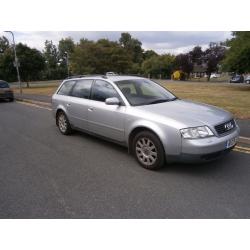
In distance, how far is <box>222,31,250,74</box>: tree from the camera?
22.0 metres

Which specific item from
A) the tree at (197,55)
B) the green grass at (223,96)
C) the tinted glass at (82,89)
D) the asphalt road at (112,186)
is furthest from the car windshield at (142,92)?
the tree at (197,55)

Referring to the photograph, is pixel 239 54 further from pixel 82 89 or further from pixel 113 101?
pixel 113 101

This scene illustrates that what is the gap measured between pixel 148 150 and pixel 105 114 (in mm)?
1284

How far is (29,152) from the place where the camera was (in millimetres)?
5551

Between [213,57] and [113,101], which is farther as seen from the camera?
[213,57]

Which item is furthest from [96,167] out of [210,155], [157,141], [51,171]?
[210,155]

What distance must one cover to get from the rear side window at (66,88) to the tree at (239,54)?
64.1ft

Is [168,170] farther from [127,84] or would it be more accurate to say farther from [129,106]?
[127,84]

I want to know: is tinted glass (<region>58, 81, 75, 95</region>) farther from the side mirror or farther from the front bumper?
the front bumper

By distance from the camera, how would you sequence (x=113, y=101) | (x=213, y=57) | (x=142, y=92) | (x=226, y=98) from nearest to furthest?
(x=113, y=101)
(x=142, y=92)
(x=226, y=98)
(x=213, y=57)

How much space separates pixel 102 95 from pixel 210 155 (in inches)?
100

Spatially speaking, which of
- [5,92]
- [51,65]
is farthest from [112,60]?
[51,65]

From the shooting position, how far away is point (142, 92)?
17.2 feet

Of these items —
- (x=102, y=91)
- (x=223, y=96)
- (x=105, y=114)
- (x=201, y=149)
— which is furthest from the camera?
(x=223, y=96)
